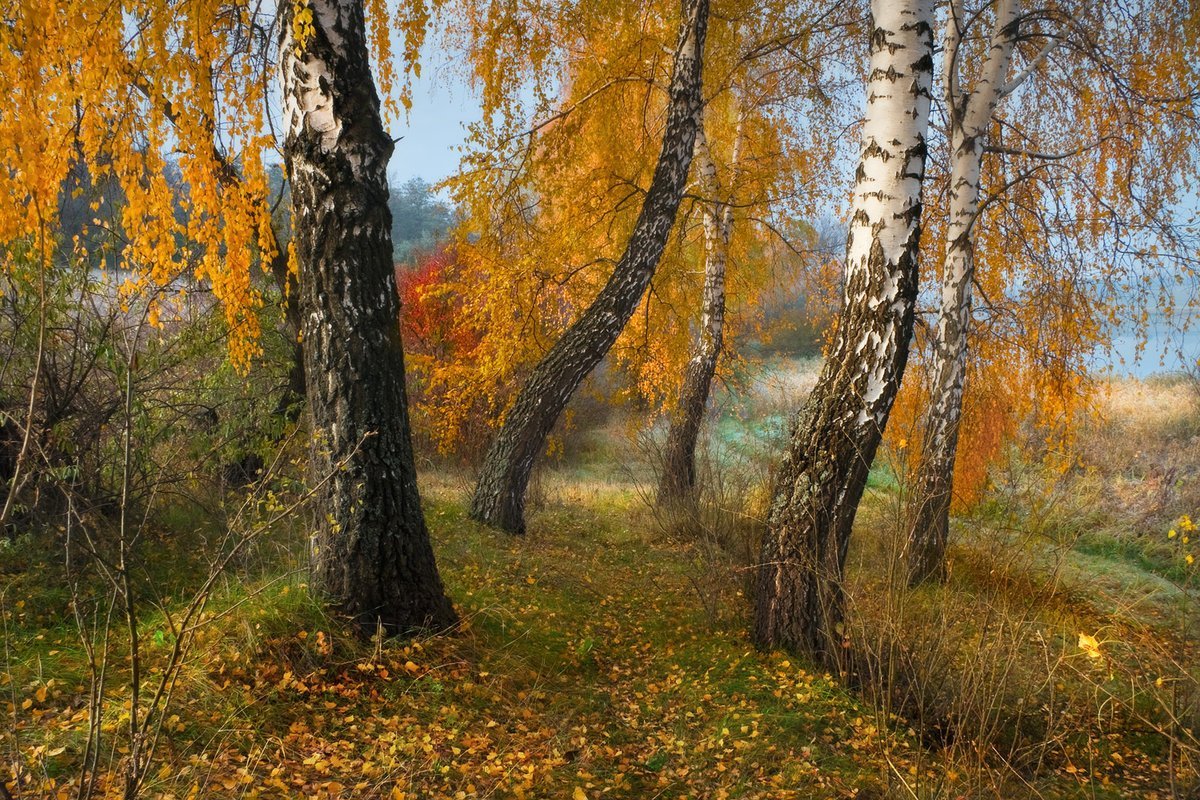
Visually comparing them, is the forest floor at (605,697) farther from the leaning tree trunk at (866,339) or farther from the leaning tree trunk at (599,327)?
the leaning tree trunk at (599,327)

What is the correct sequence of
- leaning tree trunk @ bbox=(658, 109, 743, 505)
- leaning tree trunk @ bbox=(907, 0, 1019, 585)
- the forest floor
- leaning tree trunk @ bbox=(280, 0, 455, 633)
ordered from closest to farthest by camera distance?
the forest floor → leaning tree trunk @ bbox=(280, 0, 455, 633) → leaning tree trunk @ bbox=(907, 0, 1019, 585) → leaning tree trunk @ bbox=(658, 109, 743, 505)

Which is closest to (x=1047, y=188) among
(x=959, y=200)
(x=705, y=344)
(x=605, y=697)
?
(x=959, y=200)

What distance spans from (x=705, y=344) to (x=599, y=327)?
8.42 feet

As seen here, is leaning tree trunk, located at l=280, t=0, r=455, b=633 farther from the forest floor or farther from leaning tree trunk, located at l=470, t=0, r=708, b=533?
leaning tree trunk, located at l=470, t=0, r=708, b=533

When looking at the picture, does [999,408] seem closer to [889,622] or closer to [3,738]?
[889,622]

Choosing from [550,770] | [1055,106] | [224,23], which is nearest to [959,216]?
[1055,106]

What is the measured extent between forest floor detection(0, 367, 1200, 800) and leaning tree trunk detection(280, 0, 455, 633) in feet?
0.81

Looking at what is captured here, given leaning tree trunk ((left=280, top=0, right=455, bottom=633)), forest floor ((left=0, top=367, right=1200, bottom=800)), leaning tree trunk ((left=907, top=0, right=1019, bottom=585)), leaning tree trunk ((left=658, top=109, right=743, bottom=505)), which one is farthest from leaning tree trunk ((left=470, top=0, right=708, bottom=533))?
leaning tree trunk ((left=280, top=0, right=455, bottom=633))

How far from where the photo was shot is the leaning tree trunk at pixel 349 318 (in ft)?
10.1

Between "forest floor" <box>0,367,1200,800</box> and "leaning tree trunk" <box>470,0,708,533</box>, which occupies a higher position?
"leaning tree trunk" <box>470,0,708,533</box>

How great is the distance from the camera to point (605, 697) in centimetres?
347

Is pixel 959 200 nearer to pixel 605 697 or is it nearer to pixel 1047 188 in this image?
pixel 1047 188

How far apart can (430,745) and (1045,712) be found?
9.18ft

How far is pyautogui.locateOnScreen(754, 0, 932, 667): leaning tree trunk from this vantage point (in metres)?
3.34
